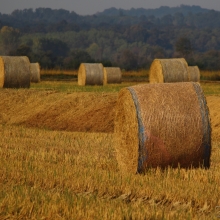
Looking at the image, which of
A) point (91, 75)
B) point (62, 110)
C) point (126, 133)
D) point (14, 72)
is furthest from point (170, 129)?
point (91, 75)

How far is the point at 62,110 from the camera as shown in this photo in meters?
20.1

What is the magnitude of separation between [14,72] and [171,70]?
6901 millimetres

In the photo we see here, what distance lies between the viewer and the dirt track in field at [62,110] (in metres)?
18.8

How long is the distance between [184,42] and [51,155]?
109783mm

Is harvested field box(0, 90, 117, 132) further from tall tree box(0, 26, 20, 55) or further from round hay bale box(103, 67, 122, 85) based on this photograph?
tall tree box(0, 26, 20, 55)

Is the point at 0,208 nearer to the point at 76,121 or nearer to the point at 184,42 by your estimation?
the point at 76,121

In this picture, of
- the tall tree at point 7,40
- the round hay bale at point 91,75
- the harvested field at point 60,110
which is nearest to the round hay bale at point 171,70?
the harvested field at point 60,110

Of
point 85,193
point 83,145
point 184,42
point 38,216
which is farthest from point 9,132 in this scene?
point 184,42

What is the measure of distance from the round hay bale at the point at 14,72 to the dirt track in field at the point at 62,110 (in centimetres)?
321

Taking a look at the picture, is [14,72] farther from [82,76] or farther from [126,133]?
[126,133]

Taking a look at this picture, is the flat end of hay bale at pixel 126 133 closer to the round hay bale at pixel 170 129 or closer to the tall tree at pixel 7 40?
the round hay bale at pixel 170 129

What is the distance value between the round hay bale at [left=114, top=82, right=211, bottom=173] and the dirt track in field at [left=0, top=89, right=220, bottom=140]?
24.5ft

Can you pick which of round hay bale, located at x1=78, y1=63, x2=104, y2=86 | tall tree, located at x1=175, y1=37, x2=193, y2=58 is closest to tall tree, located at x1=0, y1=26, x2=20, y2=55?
tall tree, located at x1=175, y1=37, x2=193, y2=58

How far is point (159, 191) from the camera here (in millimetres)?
7914
